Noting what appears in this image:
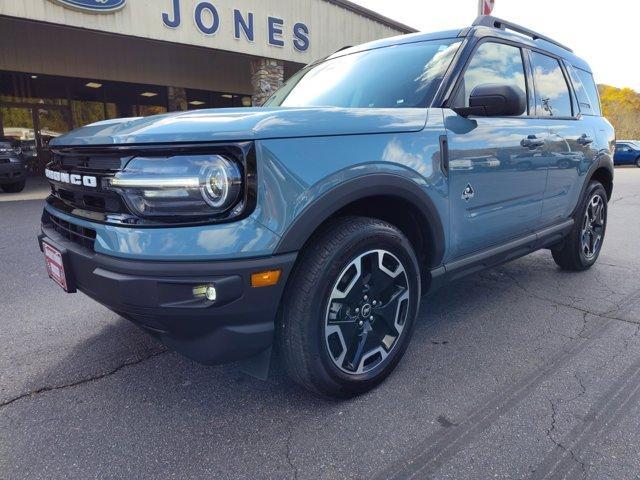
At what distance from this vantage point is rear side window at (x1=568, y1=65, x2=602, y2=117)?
3969 mm

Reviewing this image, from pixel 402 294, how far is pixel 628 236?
5094 millimetres

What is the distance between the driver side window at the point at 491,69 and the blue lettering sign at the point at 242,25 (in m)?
10.5

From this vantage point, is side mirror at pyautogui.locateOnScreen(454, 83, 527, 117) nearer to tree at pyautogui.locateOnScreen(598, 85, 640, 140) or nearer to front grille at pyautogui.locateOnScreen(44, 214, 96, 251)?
front grille at pyautogui.locateOnScreen(44, 214, 96, 251)

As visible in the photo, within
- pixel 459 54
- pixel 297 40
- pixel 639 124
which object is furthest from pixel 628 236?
pixel 639 124

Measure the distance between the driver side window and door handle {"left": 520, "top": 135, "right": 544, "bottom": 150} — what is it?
1.00 feet

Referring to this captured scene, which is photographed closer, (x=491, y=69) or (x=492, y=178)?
(x=492, y=178)

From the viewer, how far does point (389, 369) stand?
7.78 feet

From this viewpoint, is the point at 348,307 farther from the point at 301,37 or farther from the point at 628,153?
the point at 628,153

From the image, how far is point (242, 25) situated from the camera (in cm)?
1224

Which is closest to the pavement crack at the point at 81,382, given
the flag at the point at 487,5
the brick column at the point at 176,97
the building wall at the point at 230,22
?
the flag at the point at 487,5

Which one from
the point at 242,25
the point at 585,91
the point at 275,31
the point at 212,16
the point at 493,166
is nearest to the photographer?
the point at 493,166

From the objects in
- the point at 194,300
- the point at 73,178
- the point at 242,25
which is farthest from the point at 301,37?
the point at 194,300

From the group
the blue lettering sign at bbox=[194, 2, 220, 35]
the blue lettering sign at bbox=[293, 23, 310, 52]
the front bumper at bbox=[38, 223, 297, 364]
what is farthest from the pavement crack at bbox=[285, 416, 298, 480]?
the blue lettering sign at bbox=[293, 23, 310, 52]

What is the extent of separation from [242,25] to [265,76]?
4.82ft
